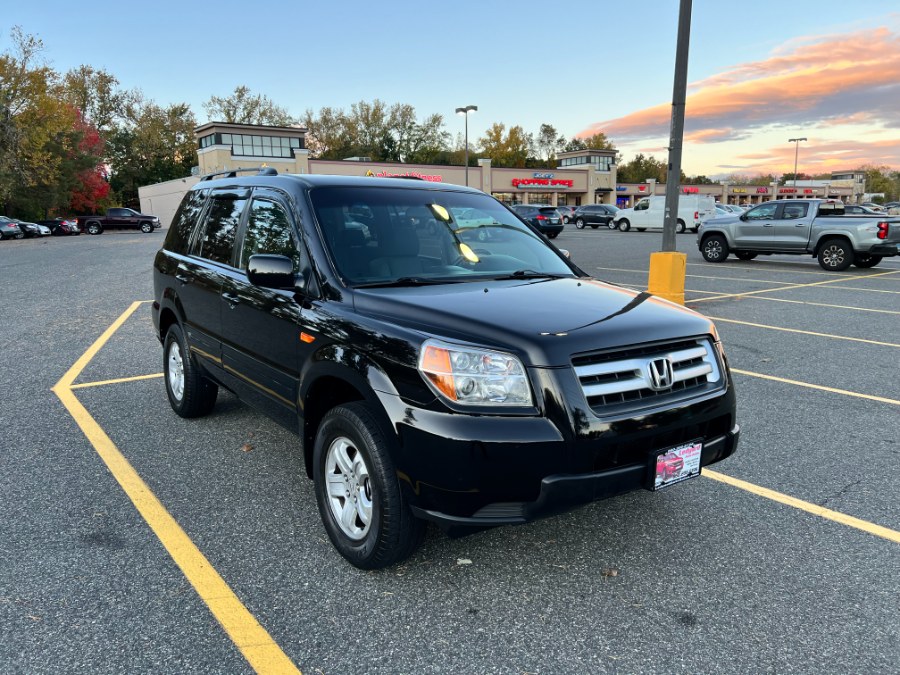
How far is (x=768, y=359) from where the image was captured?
290 inches

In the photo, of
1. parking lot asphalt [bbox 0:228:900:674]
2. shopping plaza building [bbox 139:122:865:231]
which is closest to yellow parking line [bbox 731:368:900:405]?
parking lot asphalt [bbox 0:228:900:674]

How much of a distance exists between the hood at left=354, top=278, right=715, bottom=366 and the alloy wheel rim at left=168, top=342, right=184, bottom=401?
2.62 meters

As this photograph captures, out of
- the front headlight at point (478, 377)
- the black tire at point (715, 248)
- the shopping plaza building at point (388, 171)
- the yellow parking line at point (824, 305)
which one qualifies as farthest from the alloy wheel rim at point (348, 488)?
the shopping plaza building at point (388, 171)

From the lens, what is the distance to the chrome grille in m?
2.74

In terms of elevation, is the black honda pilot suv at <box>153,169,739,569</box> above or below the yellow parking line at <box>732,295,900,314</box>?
above

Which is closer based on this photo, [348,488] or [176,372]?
[348,488]

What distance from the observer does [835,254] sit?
16.7 metres

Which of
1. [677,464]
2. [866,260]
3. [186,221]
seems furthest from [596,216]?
[677,464]

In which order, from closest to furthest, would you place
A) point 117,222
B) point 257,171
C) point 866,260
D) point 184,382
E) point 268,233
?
point 268,233 < point 257,171 < point 184,382 < point 866,260 < point 117,222

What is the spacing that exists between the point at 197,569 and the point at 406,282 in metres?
1.73

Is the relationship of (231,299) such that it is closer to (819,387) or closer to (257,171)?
(257,171)

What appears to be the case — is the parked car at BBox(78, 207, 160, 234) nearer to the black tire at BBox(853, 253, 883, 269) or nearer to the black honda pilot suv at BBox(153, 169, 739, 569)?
the black tire at BBox(853, 253, 883, 269)

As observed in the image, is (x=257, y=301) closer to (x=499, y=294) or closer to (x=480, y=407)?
(x=499, y=294)

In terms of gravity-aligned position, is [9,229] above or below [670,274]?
above
